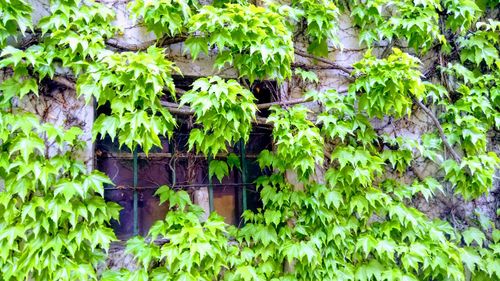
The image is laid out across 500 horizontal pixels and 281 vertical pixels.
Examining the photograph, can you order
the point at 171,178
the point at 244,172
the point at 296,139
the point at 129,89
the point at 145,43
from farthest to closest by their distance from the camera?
the point at 244,172 → the point at 171,178 → the point at 145,43 → the point at 296,139 → the point at 129,89

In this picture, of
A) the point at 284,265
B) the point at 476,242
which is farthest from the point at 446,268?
the point at 284,265

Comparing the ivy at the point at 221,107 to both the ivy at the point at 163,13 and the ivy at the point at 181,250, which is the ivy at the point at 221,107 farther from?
the ivy at the point at 181,250

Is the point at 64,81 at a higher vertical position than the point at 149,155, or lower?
higher

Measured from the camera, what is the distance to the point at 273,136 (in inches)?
111

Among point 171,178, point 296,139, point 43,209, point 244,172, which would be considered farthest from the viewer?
point 244,172

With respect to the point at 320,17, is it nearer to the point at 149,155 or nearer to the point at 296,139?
the point at 296,139

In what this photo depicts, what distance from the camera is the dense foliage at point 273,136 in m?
2.32

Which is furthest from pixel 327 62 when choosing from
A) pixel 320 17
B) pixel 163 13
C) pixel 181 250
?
pixel 181 250

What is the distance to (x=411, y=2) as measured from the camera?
3.05 meters

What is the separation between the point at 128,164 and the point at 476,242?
8.88ft

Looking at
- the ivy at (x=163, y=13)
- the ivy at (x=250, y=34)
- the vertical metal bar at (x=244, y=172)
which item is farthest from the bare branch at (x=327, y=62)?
the ivy at (x=163, y=13)

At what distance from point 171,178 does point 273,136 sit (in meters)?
0.76

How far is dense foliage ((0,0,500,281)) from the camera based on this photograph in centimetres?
232

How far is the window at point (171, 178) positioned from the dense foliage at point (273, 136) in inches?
5.8
